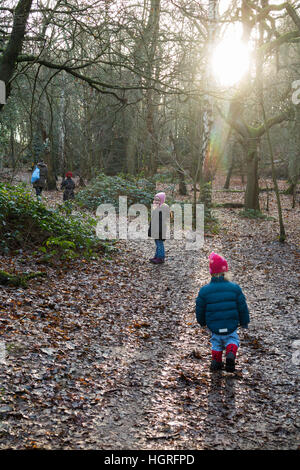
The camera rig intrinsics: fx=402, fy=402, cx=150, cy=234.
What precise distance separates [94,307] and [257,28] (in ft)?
45.0

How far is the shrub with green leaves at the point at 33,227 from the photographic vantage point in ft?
29.8

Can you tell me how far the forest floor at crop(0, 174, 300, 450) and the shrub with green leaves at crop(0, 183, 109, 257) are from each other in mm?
605

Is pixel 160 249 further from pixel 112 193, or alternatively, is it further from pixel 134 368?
pixel 112 193

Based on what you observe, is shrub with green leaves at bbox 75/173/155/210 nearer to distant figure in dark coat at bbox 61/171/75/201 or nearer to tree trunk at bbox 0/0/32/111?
distant figure in dark coat at bbox 61/171/75/201

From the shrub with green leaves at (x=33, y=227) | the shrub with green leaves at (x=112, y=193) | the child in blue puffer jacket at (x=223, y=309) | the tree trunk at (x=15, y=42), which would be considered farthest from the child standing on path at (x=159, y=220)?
the shrub with green leaves at (x=112, y=193)

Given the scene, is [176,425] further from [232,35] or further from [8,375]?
[232,35]

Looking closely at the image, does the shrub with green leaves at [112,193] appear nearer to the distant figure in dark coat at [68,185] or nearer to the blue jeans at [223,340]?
the distant figure in dark coat at [68,185]

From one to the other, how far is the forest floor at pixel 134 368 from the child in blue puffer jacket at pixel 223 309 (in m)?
0.46

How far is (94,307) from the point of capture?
720cm

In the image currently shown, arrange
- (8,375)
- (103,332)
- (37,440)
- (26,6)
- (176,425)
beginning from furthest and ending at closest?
(26,6), (103,332), (8,375), (176,425), (37,440)

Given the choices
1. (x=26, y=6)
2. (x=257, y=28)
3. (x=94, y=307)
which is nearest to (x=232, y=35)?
(x=257, y=28)

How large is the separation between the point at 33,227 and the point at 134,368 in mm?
5477

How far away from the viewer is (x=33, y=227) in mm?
9578

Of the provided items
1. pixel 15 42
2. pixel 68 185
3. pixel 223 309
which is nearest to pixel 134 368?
pixel 223 309
